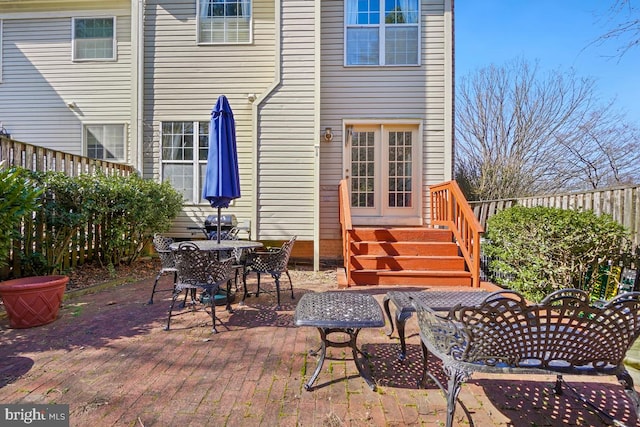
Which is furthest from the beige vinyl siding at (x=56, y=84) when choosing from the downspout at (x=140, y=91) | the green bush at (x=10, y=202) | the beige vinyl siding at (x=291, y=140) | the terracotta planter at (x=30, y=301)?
the terracotta planter at (x=30, y=301)

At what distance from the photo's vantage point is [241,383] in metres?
2.40

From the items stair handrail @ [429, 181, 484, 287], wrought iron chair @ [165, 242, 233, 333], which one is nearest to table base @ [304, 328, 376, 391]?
wrought iron chair @ [165, 242, 233, 333]

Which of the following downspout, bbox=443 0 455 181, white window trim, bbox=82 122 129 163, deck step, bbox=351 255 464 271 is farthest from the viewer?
white window trim, bbox=82 122 129 163

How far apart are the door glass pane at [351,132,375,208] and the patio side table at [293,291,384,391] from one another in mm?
4708

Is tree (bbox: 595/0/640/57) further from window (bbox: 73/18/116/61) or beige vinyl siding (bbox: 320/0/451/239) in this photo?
window (bbox: 73/18/116/61)

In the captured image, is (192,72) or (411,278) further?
(192,72)

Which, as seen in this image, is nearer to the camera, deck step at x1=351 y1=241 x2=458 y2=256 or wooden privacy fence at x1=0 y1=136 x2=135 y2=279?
wooden privacy fence at x1=0 y1=136 x2=135 y2=279

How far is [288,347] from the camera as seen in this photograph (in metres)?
3.02

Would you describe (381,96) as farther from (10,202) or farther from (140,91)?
(10,202)

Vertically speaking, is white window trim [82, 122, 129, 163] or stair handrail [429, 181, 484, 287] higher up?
white window trim [82, 122, 129, 163]

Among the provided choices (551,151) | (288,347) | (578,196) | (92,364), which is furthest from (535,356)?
(551,151)

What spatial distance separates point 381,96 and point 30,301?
662 cm

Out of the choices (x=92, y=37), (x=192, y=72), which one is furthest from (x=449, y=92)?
(x=92, y=37)

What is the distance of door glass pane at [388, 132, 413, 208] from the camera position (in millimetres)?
7414
